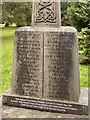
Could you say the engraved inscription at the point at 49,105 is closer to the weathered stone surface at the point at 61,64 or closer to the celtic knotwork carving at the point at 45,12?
the weathered stone surface at the point at 61,64

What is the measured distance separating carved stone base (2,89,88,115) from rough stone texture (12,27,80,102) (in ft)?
0.31

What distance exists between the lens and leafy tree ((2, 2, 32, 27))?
16.9 metres

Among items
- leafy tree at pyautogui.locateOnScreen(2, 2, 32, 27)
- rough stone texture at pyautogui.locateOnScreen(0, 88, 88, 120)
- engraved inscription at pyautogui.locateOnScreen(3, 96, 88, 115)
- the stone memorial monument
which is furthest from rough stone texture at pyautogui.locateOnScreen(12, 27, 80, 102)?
leafy tree at pyautogui.locateOnScreen(2, 2, 32, 27)

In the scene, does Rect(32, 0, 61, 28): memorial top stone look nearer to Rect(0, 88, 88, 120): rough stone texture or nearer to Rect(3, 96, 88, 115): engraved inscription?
Rect(3, 96, 88, 115): engraved inscription

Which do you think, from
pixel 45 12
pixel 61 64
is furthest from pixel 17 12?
pixel 61 64

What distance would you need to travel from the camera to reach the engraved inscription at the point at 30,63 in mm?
4305

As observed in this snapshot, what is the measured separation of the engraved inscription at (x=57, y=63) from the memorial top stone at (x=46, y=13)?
229mm

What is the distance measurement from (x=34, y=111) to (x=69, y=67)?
1.08m

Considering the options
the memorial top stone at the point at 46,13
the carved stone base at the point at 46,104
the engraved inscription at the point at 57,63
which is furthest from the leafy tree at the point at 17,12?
the engraved inscription at the point at 57,63

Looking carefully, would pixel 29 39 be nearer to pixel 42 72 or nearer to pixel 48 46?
pixel 48 46

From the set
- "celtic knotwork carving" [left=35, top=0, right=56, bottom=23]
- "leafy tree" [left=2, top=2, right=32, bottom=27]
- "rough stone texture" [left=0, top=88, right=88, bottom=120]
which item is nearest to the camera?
"rough stone texture" [left=0, top=88, right=88, bottom=120]

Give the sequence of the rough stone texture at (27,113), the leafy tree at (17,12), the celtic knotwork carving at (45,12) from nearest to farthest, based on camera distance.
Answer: the rough stone texture at (27,113)
the celtic knotwork carving at (45,12)
the leafy tree at (17,12)

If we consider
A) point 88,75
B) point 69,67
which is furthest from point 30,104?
point 88,75

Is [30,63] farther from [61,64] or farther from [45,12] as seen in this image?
[45,12]
